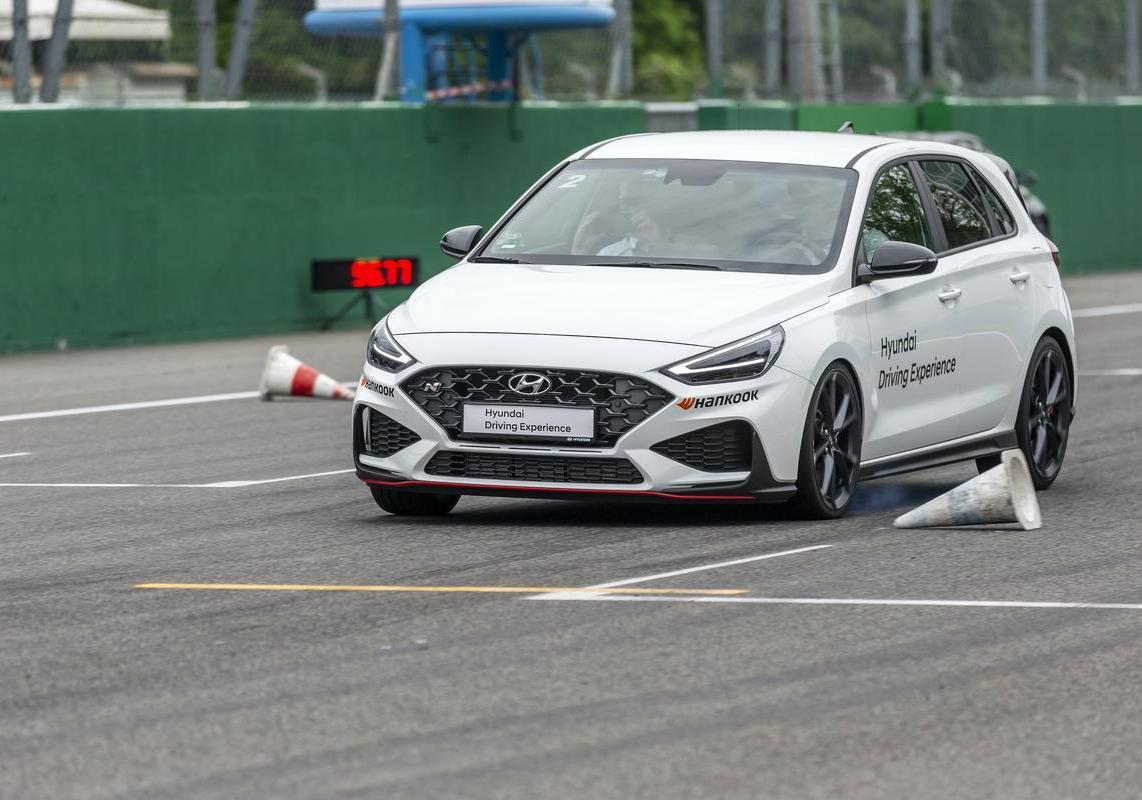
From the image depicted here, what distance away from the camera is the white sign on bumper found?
942 centimetres

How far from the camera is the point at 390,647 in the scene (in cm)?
720

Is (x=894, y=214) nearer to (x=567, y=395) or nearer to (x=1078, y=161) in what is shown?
(x=567, y=395)

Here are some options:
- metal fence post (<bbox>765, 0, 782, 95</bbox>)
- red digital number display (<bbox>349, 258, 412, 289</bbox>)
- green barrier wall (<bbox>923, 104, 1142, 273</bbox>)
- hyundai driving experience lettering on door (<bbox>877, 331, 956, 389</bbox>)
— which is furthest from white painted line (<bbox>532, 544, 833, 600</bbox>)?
green barrier wall (<bbox>923, 104, 1142, 273</bbox>)

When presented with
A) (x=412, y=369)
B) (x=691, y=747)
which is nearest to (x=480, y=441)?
(x=412, y=369)

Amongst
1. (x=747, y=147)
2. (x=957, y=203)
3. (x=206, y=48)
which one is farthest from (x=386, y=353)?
(x=206, y=48)

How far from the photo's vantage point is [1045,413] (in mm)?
11734

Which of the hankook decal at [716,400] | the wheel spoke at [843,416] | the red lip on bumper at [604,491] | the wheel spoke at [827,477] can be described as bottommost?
the wheel spoke at [827,477]

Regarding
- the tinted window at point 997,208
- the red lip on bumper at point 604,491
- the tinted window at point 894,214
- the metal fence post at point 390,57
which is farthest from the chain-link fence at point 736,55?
the red lip on bumper at point 604,491

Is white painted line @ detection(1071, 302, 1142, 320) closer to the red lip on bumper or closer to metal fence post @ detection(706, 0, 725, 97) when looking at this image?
metal fence post @ detection(706, 0, 725, 97)

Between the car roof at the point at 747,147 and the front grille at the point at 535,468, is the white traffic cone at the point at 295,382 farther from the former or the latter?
the front grille at the point at 535,468

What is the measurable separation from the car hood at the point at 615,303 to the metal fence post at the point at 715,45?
19.3 meters

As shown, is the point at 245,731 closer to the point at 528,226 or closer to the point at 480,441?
the point at 480,441

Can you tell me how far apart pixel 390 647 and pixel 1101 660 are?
6.75ft

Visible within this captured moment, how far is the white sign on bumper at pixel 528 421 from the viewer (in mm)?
9422
